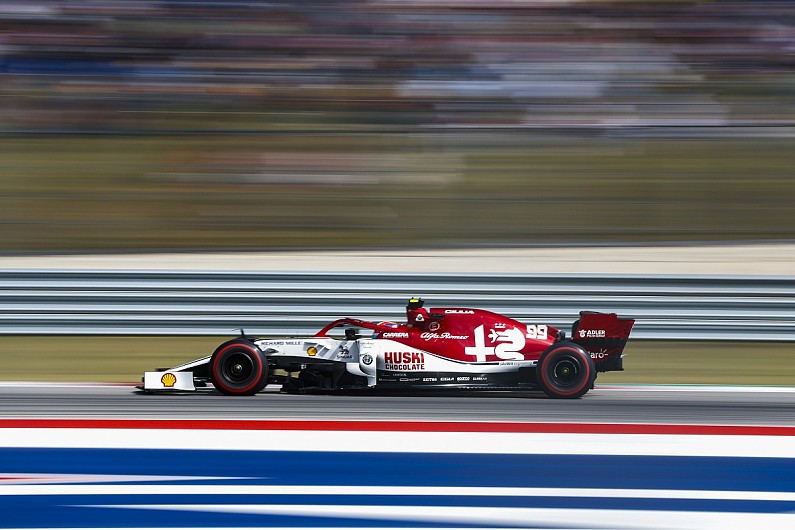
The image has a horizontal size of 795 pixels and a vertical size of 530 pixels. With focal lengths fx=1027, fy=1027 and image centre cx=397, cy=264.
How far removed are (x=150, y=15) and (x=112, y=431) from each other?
412 inches

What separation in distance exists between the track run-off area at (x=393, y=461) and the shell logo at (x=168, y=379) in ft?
0.42

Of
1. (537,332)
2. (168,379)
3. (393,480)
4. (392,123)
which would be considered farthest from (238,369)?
(392,123)

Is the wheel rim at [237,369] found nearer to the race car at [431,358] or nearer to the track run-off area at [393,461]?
the race car at [431,358]

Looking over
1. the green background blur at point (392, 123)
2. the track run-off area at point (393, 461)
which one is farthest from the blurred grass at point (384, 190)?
the track run-off area at point (393, 461)

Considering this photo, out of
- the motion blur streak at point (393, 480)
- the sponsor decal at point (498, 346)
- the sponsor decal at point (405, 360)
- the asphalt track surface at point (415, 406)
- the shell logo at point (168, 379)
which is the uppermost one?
the sponsor decal at point (498, 346)

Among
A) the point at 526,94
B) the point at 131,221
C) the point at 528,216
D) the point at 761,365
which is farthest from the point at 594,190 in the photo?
the point at 131,221

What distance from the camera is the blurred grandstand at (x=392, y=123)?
12352 mm

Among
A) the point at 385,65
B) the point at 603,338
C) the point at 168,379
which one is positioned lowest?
the point at 168,379

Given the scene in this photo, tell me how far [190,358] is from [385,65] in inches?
282

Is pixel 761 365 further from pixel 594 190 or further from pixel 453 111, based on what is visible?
pixel 453 111

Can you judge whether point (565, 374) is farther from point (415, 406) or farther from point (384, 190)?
point (384, 190)

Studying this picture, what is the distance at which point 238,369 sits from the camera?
699 cm

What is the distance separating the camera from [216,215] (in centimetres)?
1262

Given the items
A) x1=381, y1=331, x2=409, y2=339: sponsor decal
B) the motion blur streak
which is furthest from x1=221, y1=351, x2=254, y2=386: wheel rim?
x1=381, y1=331, x2=409, y2=339: sponsor decal
